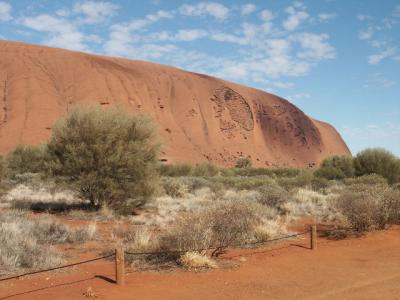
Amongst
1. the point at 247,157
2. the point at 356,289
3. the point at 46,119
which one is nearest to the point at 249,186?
the point at 356,289

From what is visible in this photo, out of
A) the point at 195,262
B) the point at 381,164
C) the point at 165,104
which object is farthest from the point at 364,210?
the point at 165,104

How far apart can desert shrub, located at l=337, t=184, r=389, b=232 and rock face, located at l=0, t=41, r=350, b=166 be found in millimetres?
32797

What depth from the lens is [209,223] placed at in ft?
33.4

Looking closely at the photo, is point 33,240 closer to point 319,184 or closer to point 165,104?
point 319,184

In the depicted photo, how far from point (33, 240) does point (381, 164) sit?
24.1 m

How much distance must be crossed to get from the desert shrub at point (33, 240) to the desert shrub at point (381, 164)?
860 inches

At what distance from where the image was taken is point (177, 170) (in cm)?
4212

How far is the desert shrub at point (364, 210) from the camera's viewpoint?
500 inches

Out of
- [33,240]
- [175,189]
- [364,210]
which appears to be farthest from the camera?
[175,189]

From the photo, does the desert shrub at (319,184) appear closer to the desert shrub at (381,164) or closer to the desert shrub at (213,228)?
the desert shrub at (381,164)

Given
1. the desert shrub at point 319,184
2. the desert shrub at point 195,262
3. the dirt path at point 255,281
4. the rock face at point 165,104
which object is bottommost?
the dirt path at point 255,281

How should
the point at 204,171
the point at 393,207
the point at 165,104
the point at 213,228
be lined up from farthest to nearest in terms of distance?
the point at 165,104
the point at 204,171
the point at 393,207
the point at 213,228

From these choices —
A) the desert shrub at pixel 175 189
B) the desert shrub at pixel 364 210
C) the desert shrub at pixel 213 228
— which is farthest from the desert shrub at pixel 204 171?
the desert shrub at pixel 213 228

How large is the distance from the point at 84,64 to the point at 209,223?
57427 mm
